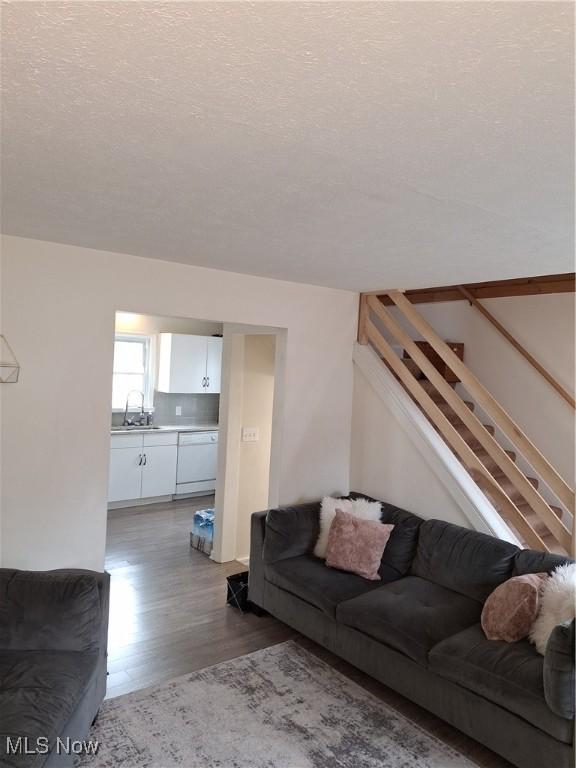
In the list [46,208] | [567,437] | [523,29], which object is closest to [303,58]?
[523,29]

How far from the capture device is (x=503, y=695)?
2.38 m

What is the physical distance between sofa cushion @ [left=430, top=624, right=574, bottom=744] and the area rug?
0.37 meters

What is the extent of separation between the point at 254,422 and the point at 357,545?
5.85 ft

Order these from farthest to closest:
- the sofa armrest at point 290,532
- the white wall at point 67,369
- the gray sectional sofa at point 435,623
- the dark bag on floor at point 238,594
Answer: the dark bag on floor at point 238,594, the sofa armrest at point 290,532, the white wall at point 67,369, the gray sectional sofa at point 435,623

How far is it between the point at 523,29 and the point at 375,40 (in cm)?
28

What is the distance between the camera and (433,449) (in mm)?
3922

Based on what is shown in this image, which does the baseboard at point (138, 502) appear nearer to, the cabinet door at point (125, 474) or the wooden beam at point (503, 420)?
the cabinet door at point (125, 474)

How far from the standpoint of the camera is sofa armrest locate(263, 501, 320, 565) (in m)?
3.76

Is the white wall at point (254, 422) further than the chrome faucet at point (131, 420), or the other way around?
the chrome faucet at point (131, 420)

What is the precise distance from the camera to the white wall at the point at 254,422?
16.2 feet

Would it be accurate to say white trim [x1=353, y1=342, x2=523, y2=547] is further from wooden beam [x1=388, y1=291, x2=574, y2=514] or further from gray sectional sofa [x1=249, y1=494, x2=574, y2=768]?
wooden beam [x1=388, y1=291, x2=574, y2=514]

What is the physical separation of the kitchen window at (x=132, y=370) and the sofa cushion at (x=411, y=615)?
15.2 feet

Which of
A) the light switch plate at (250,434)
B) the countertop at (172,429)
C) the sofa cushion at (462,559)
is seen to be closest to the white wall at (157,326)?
the countertop at (172,429)

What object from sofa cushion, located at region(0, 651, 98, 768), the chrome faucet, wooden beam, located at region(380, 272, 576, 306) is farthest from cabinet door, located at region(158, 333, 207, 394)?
sofa cushion, located at region(0, 651, 98, 768)
